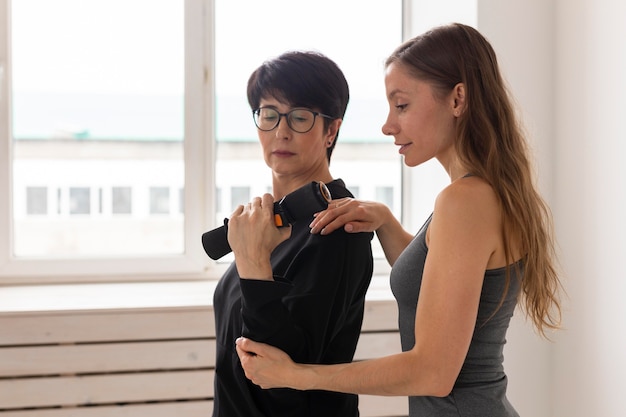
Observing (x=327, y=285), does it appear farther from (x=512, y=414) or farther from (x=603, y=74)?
(x=603, y=74)

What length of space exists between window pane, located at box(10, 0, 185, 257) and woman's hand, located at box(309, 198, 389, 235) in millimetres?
1491

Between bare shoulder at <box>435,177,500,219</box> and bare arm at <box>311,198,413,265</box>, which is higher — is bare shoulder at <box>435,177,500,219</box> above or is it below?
above

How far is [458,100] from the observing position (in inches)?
45.9

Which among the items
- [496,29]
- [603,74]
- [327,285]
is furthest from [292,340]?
[496,29]

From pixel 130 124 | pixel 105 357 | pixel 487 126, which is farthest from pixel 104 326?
pixel 487 126

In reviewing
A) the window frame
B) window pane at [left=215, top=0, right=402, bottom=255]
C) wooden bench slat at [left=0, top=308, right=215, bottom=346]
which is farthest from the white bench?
window pane at [left=215, top=0, right=402, bottom=255]

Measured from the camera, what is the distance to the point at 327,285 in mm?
1189

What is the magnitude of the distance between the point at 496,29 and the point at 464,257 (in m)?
1.43

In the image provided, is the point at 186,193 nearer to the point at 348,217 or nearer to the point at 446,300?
the point at 348,217

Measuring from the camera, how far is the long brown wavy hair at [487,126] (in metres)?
1.14

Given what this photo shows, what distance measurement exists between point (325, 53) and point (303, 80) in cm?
144

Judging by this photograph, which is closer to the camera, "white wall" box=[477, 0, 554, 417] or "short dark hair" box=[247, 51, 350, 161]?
"short dark hair" box=[247, 51, 350, 161]

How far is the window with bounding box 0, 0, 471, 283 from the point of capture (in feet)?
8.64

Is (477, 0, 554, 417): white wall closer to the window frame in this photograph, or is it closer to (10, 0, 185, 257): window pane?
the window frame
